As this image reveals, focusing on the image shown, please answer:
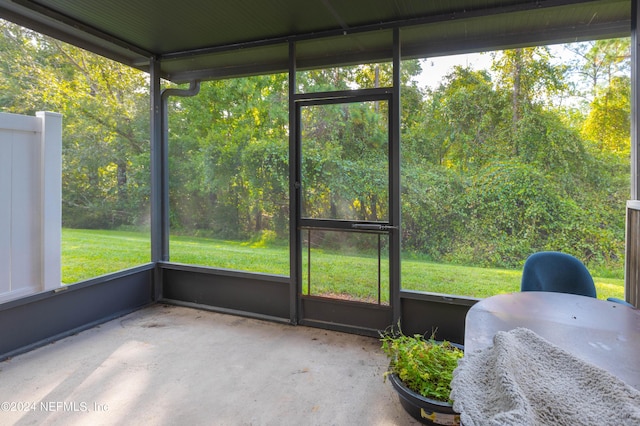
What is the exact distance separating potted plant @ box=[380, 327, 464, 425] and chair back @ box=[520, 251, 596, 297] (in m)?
0.68

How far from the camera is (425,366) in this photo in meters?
2.00

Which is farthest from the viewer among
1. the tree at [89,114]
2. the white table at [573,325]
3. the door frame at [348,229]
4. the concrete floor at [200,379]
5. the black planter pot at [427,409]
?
the tree at [89,114]

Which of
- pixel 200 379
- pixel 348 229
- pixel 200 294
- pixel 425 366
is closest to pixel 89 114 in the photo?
pixel 200 294

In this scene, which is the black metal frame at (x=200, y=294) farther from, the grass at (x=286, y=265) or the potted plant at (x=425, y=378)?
the potted plant at (x=425, y=378)

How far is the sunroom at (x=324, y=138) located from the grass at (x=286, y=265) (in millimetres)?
31

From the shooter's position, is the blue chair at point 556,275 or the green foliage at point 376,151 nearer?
the blue chair at point 556,275

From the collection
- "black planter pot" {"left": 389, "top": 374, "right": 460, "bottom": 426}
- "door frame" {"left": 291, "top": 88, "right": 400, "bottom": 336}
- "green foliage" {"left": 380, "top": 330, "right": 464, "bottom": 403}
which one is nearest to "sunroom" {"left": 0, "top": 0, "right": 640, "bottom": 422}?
"door frame" {"left": 291, "top": 88, "right": 400, "bottom": 336}

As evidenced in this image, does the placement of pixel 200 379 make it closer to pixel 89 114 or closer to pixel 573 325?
pixel 573 325

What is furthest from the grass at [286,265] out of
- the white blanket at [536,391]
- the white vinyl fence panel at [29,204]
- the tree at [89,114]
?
the white blanket at [536,391]

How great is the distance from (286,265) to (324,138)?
220 centimetres

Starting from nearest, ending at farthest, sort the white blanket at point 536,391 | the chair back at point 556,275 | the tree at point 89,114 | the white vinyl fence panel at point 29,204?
the white blanket at point 536,391 < the chair back at point 556,275 < the white vinyl fence panel at point 29,204 < the tree at point 89,114

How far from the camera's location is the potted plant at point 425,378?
1.87 meters

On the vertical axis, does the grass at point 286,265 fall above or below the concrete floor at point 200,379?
above

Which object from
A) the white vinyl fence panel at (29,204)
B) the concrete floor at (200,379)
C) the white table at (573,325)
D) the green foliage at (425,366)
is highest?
the white vinyl fence panel at (29,204)
